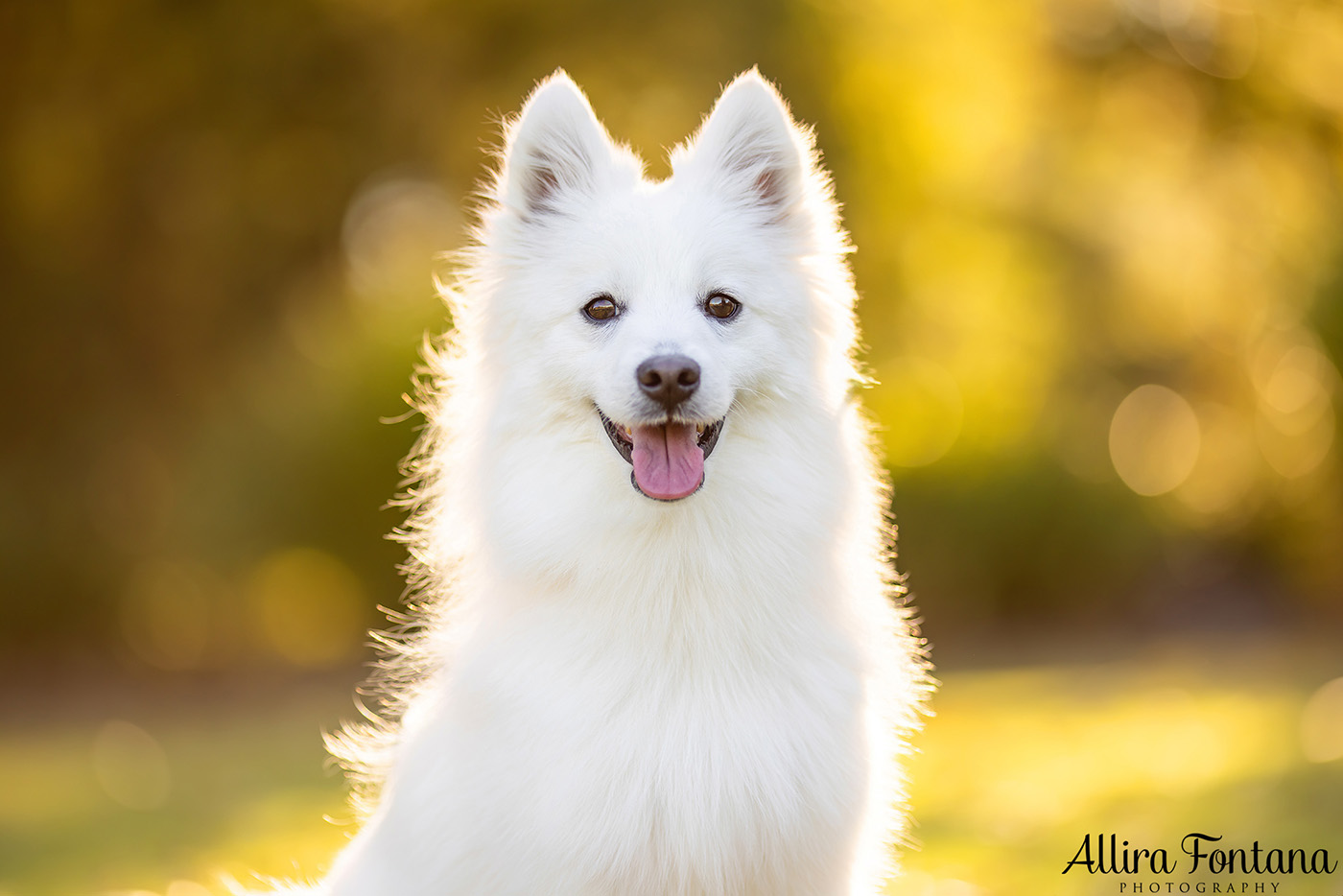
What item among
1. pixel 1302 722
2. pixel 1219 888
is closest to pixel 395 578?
pixel 1302 722

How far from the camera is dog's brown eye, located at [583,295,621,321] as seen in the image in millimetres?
3678

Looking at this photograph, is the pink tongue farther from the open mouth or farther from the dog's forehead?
the dog's forehead

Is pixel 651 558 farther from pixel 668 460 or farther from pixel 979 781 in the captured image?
pixel 979 781

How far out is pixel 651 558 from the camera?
348 cm

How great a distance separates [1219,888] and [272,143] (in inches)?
442

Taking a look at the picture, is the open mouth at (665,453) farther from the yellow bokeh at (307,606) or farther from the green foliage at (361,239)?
the yellow bokeh at (307,606)

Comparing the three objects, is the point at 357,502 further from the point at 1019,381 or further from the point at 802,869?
the point at 802,869

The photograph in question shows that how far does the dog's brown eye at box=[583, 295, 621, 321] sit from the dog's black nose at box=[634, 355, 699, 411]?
375 millimetres

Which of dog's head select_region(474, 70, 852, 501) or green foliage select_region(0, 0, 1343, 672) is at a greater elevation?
green foliage select_region(0, 0, 1343, 672)

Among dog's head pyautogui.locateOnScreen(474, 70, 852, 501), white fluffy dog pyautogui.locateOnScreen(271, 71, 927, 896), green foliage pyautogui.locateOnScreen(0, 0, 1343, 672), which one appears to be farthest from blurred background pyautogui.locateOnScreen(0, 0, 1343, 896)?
dog's head pyautogui.locateOnScreen(474, 70, 852, 501)

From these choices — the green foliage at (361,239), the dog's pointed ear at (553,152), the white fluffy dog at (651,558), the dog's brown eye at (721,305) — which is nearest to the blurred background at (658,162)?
the green foliage at (361,239)

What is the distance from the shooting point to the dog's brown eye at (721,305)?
371 cm

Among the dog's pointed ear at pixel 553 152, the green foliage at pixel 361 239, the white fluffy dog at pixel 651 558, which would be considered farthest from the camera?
the green foliage at pixel 361 239

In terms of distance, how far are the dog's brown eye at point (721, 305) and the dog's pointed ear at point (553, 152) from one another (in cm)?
59
